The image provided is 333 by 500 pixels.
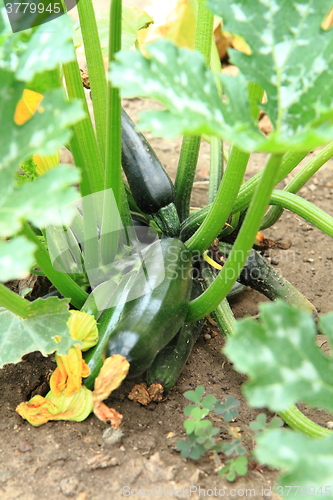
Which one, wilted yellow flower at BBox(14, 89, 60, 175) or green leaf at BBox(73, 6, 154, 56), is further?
green leaf at BBox(73, 6, 154, 56)

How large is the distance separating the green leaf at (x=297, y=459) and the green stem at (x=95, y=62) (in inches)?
48.3

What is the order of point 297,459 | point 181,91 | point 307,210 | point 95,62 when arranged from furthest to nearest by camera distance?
point 307,210, point 95,62, point 181,91, point 297,459

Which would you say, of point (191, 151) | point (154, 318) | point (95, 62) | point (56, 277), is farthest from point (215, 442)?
point (95, 62)

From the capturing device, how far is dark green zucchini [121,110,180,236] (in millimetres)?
1859

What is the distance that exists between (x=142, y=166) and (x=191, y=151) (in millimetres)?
195

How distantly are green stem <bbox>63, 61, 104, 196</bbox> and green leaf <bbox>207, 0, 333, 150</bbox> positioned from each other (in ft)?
1.65

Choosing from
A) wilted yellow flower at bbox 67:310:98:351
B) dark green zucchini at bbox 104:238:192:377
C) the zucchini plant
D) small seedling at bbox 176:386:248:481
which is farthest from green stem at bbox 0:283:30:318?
small seedling at bbox 176:386:248:481

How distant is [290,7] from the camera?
47.7 inches

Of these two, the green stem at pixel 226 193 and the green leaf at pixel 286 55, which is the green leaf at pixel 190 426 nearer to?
the green stem at pixel 226 193

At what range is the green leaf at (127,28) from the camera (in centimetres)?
208

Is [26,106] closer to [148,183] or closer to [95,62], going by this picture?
[95,62]

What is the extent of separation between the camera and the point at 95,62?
1646 millimetres

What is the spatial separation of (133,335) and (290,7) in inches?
36.8

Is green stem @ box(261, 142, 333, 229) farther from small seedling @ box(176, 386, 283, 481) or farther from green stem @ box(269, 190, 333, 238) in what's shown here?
small seedling @ box(176, 386, 283, 481)
